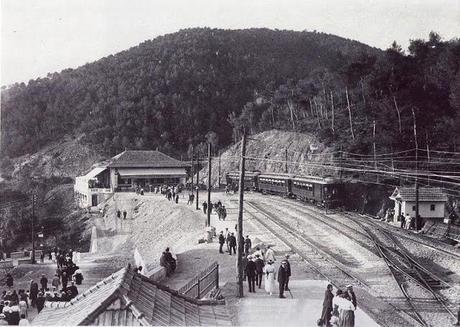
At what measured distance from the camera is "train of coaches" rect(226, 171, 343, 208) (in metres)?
41.6

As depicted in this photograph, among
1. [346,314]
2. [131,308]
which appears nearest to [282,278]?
[346,314]

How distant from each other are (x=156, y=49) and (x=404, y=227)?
9903 cm

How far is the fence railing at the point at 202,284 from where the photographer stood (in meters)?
15.6

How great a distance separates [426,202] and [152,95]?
82.4m

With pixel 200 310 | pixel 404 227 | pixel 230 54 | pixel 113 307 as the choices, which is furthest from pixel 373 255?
pixel 230 54

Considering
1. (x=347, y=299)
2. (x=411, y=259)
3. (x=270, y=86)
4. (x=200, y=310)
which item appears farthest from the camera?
(x=270, y=86)

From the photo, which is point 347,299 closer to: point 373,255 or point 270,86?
point 373,255

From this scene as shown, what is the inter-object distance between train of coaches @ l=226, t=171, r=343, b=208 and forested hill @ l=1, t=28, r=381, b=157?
92.2 ft

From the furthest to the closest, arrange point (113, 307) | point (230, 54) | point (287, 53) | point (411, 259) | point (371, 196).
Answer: point (287, 53)
point (230, 54)
point (371, 196)
point (411, 259)
point (113, 307)

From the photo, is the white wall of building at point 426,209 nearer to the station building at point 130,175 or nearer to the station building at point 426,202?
the station building at point 426,202

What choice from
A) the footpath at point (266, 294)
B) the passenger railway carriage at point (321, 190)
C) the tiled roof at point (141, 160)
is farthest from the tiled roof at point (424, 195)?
the tiled roof at point (141, 160)

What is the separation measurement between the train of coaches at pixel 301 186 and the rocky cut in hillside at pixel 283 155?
3.86 m

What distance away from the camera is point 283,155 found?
7656 centimetres

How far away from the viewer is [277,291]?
60.2 feet
